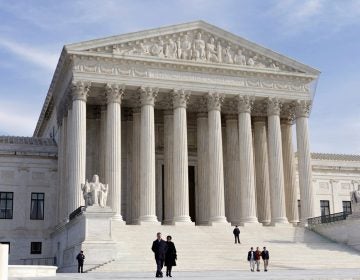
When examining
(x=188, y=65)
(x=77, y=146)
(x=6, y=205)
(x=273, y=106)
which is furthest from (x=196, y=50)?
(x=6, y=205)

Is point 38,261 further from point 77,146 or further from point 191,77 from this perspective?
point 191,77

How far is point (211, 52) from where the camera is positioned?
5162 cm

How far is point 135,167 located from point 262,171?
12.4 meters

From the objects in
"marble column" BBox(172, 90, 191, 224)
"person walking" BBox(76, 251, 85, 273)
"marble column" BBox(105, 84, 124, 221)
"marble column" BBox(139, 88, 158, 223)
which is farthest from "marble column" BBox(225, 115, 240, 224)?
"person walking" BBox(76, 251, 85, 273)

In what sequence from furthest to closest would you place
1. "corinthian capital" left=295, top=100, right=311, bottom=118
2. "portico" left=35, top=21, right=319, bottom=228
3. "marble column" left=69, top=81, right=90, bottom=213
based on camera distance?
1. "corinthian capital" left=295, top=100, right=311, bottom=118
2. "portico" left=35, top=21, right=319, bottom=228
3. "marble column" left=69, top=81, right=90, bottom=213

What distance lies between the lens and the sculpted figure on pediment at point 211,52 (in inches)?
2018

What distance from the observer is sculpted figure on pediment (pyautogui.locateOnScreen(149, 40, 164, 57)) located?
49562mm

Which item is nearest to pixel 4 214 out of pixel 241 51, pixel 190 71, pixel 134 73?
pixel 134 73

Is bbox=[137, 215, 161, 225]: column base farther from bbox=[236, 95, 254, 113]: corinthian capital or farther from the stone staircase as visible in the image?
bbox=[236, 95, 254, 113]: corinthian capital

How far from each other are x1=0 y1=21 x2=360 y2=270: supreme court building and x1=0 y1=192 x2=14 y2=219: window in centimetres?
275

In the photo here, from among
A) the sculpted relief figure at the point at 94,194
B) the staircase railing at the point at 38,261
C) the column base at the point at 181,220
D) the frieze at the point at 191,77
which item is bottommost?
the staircase railing at the point at 38,261

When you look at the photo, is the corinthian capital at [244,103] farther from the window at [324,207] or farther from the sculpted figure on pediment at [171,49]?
the window at [324,207]

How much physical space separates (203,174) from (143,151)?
752cm

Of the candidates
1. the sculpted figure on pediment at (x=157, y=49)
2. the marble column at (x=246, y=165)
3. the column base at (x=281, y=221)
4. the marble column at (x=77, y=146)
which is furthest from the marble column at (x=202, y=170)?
the marble column at (x=77, y=146)
